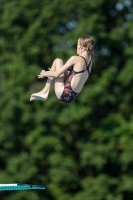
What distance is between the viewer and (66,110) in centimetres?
2238

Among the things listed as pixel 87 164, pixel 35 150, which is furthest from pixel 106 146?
pixel 35 150

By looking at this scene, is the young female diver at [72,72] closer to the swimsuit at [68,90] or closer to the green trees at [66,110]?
the swimsuit at [68,90]

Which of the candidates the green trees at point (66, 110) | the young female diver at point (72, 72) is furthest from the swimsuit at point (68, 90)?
the green trees at point (66, 110)

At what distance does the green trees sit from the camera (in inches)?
881

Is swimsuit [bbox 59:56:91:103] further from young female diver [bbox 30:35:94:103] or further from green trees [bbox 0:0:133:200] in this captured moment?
green trees [bbox 0:0:133:200]

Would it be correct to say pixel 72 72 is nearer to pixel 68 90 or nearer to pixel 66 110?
pixel 68 90

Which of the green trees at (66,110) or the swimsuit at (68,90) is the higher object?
the green trees at (66,110)

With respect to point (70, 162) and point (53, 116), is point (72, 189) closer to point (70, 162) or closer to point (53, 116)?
point (70, 162)

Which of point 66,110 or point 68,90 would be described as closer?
point 68,90

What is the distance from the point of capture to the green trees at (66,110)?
22375 mm

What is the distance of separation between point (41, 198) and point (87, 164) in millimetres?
1885

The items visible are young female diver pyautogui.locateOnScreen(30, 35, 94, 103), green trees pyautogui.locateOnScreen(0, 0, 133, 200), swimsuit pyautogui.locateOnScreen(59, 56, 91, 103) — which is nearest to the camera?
young female diver pyautogui.locateOnScreen(30, 35, 94, 103)

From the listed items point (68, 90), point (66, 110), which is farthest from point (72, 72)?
point (66, 110)

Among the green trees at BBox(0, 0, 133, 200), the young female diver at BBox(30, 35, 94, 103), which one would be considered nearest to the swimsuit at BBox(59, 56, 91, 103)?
the young female diver at BBox(30, 35, 94, 103)
